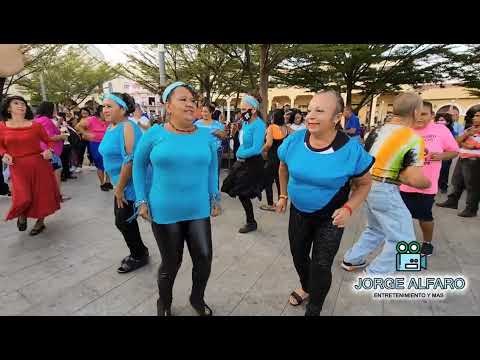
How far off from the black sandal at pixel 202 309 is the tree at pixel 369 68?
45.0 ft

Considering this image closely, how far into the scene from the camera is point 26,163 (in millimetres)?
4094

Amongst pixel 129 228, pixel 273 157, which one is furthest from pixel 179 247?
pixel 273 157

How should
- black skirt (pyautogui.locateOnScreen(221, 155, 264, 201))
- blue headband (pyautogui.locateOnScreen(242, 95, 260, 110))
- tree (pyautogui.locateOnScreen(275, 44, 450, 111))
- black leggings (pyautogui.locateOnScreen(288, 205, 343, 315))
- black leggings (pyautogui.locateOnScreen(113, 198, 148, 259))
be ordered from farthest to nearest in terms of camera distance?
1. tree (pyautogui.locateOnScreen(275, 44, 450, 111))
2. black skirt (pyautogui.locateOnScreen(221, 155, 264, 201))
3. blue headband (pyautogui.locateOnScreen(242, 95, 260, 110))
4. black leggings (pyautogui.locateOnScreen(113, 198, 148, 259))
5. black leggings (pyautogui.locateOnScreen(288, 205, 343, 315))

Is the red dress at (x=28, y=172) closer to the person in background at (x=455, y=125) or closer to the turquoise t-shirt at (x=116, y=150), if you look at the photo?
the turquoise t-shirt at (x=116, y=150)

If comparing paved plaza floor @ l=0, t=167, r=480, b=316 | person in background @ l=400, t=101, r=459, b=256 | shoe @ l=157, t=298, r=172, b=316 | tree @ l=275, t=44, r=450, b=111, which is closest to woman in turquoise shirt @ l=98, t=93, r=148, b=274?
paved plaza floor @ l=0, t=167, r=480, b=316

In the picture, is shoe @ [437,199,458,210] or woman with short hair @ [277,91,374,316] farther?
shoe @ [437,199,458,210]

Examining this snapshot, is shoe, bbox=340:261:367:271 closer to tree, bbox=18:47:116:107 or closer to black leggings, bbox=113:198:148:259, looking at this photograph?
black leggings, bbox=113:198:148:259

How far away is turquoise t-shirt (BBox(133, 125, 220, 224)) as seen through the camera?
2092 millimetres

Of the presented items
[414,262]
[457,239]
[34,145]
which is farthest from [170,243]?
[457,239]

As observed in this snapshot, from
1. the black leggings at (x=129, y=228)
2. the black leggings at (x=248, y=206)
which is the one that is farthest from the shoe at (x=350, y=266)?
the black leggings at (x=129, y=228)

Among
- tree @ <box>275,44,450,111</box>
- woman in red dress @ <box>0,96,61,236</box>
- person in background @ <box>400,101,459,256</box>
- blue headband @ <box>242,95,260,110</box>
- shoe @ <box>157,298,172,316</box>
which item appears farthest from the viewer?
tree @ <box>275,44,450,111</box>

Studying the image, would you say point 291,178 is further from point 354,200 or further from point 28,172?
point 28,172

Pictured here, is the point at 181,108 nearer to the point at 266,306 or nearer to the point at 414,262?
the point at 266,306

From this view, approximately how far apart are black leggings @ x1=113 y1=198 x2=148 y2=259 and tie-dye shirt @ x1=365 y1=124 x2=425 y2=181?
8.23ft
